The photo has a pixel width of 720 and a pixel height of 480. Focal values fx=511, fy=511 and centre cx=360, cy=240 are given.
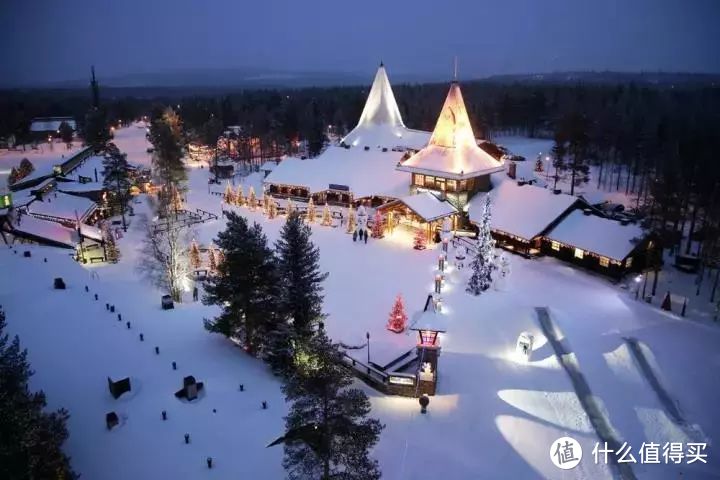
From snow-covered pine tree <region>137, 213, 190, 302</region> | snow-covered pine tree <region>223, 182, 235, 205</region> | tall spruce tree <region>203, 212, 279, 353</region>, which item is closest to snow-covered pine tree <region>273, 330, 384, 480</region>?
tall spruce tree <region>203, 212, 279, 353</region>

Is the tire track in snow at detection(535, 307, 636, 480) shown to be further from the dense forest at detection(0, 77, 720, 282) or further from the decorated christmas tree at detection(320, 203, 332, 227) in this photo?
the decorated christmas tree at detection(320, 203, 332, 227)

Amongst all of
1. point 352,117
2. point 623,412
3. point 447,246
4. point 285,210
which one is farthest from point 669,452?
point 352,117

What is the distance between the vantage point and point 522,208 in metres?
33.5

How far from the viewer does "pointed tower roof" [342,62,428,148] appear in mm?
52844

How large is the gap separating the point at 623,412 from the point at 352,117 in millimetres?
63892

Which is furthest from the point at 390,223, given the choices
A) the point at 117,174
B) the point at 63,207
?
the point at 63,207

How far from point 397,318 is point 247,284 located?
269 inches

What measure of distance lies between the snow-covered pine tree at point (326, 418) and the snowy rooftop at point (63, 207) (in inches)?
1187

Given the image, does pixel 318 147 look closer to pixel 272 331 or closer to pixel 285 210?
pixel 285 210

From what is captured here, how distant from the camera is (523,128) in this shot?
8881cm

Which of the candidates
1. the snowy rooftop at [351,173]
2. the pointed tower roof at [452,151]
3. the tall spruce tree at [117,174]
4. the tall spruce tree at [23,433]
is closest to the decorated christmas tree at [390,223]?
the snowy rooftop at [351,173]

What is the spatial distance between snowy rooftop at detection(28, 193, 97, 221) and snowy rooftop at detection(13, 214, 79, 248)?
168 centimetres

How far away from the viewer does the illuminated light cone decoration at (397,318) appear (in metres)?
22.3

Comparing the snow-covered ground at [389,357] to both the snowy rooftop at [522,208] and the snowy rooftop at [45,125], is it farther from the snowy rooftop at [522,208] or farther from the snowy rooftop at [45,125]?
the snowy rooftop at [45,125]
